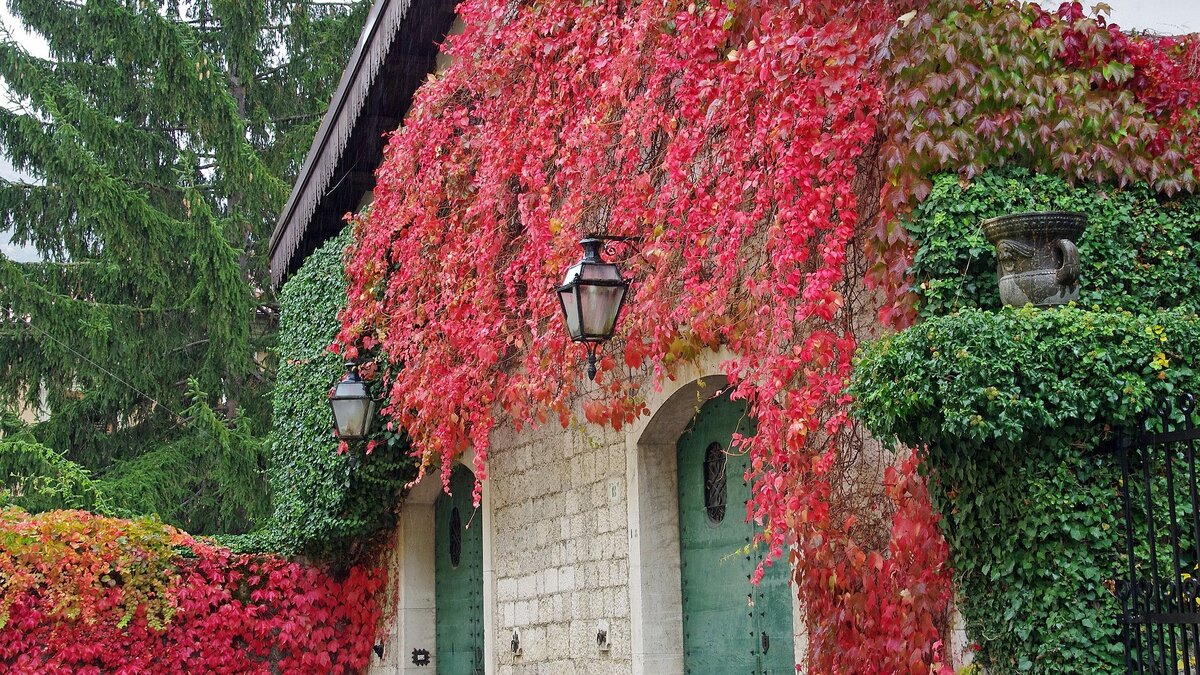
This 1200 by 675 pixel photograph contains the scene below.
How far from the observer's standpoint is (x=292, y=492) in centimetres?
1052

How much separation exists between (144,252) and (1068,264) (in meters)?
13.8

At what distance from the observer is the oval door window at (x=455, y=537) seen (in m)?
10.0

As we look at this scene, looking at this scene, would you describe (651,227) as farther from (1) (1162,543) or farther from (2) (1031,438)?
(1) (1162,543)

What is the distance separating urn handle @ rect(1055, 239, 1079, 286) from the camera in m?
4.39

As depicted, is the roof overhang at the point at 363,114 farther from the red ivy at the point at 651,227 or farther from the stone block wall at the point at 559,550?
the stone block wall at the point at 559,550

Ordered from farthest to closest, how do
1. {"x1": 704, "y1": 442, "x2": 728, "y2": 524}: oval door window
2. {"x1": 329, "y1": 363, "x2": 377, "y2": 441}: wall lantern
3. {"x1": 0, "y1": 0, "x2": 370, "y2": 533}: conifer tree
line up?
{"x1": 0, "y1": 0, "x2": 370, "y2": 533}: conifer tree → {"x1": 329, "y1": 363, "x2": 377, "y2": 441}: wall lantern → {"x1": 704, "y1": 442, "x2": 728, "y2": 524}: oval door window

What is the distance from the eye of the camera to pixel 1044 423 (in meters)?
4.10

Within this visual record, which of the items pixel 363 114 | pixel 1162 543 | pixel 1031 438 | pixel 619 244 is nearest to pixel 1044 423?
pixel 1031 438

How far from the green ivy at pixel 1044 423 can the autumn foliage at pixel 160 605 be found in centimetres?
712

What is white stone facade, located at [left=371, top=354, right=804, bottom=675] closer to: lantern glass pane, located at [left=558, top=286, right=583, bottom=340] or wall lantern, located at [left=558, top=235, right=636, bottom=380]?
wall lantern, located at [left=558, top=235, right=636, bottom=380]

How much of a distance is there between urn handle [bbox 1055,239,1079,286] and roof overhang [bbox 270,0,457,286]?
5.74 m

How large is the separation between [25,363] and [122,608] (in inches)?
302

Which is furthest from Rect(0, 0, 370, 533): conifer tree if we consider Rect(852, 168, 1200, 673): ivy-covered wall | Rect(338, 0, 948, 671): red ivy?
Rect(852, 168, 1200, 673): ivy-covered wall

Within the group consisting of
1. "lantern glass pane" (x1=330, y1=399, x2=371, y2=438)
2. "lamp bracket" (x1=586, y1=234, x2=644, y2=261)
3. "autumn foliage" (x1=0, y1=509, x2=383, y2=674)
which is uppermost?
"lamp bracket" (x1=586, y1=234, x2=644, y2=261)
